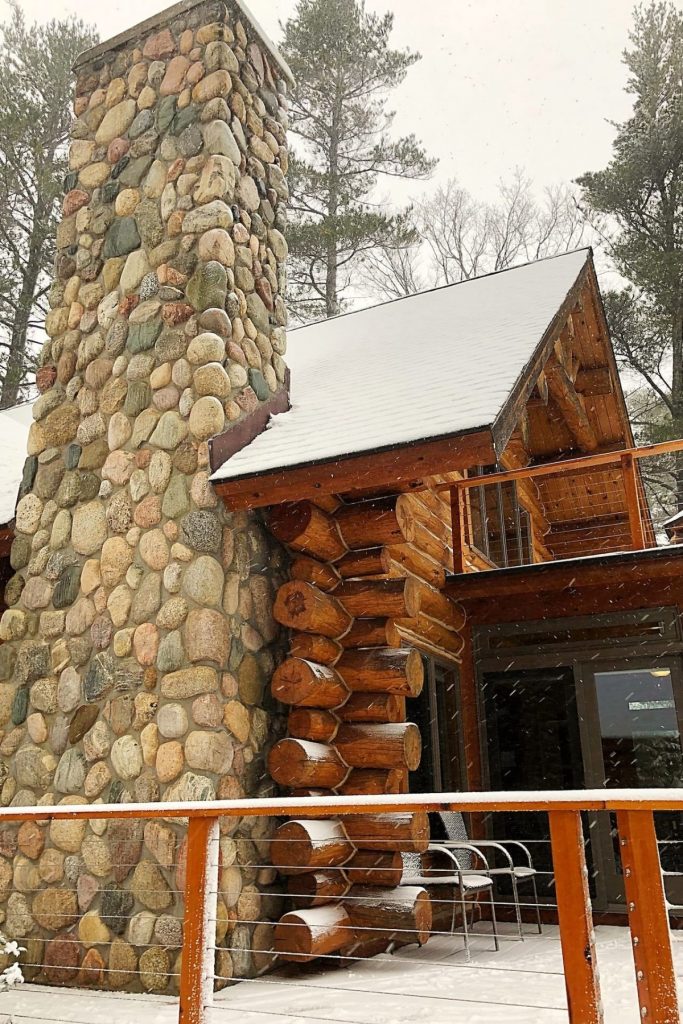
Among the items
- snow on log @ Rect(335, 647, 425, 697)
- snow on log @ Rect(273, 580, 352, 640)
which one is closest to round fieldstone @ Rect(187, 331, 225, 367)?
snow on log @ Rect(273, 580, 352, 640)

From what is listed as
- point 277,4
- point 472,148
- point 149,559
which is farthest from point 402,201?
point 149,559

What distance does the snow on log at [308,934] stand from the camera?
4.41 m

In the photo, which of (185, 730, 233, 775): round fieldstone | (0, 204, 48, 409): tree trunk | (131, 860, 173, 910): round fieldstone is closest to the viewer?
(131, 860, 173, 910): round fieldstone

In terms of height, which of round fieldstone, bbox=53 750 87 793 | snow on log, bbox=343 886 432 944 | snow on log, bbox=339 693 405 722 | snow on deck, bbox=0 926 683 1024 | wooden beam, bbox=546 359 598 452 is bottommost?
snow on deck, bbox=0 926 683 1024

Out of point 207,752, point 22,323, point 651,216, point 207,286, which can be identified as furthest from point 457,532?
point 651,216

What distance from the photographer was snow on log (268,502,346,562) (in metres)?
5.12

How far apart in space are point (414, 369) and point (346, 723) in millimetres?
2423

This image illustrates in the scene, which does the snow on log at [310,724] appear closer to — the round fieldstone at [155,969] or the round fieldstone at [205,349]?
the round fieldstone at [155,969]

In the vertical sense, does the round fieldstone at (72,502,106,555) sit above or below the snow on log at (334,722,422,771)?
above

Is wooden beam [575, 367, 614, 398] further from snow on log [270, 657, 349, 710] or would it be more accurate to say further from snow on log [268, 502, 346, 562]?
snow on log [270, 657, 349, 710]

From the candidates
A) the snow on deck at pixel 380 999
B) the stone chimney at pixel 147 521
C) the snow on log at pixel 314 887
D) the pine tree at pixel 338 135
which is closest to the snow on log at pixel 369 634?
the stone chimney at pixel 147 521

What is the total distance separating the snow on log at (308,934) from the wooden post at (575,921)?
8.12 feet

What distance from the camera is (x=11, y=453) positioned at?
27.6 feet

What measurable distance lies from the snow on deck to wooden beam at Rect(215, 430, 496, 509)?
2241mm
